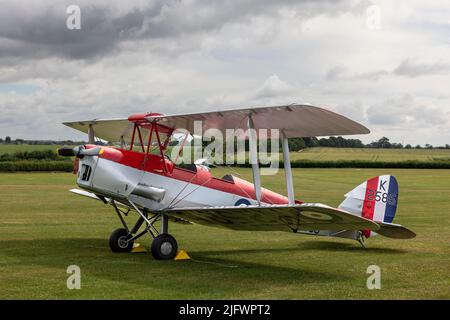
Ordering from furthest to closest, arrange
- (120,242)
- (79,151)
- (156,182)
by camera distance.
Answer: (120,242) < (156,182) < (79,151)

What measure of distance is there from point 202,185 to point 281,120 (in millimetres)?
2092

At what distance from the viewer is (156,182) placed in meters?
10.6

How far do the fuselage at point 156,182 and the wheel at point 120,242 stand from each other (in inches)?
49.5

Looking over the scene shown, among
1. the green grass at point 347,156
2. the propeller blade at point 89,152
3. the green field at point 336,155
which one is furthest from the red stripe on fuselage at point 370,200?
the green grass at point 347,156

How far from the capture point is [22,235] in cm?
1417

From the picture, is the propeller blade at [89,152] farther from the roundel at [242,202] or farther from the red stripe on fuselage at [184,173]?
the roundel at [242,202]

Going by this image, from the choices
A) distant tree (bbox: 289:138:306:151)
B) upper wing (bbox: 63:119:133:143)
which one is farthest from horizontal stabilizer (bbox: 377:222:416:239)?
upper wing (bbox: 63:119:133:143)

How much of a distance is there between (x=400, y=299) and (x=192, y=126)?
4.79 meters

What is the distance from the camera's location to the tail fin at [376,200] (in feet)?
38.8

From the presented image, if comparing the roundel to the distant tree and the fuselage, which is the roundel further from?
the distant tree

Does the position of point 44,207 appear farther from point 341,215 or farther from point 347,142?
point 347,142

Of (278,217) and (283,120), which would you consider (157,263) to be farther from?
(283,120)

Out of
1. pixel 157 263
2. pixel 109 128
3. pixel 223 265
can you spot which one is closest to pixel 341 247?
pixel 223 265

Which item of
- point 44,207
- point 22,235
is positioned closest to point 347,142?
point 44,207
